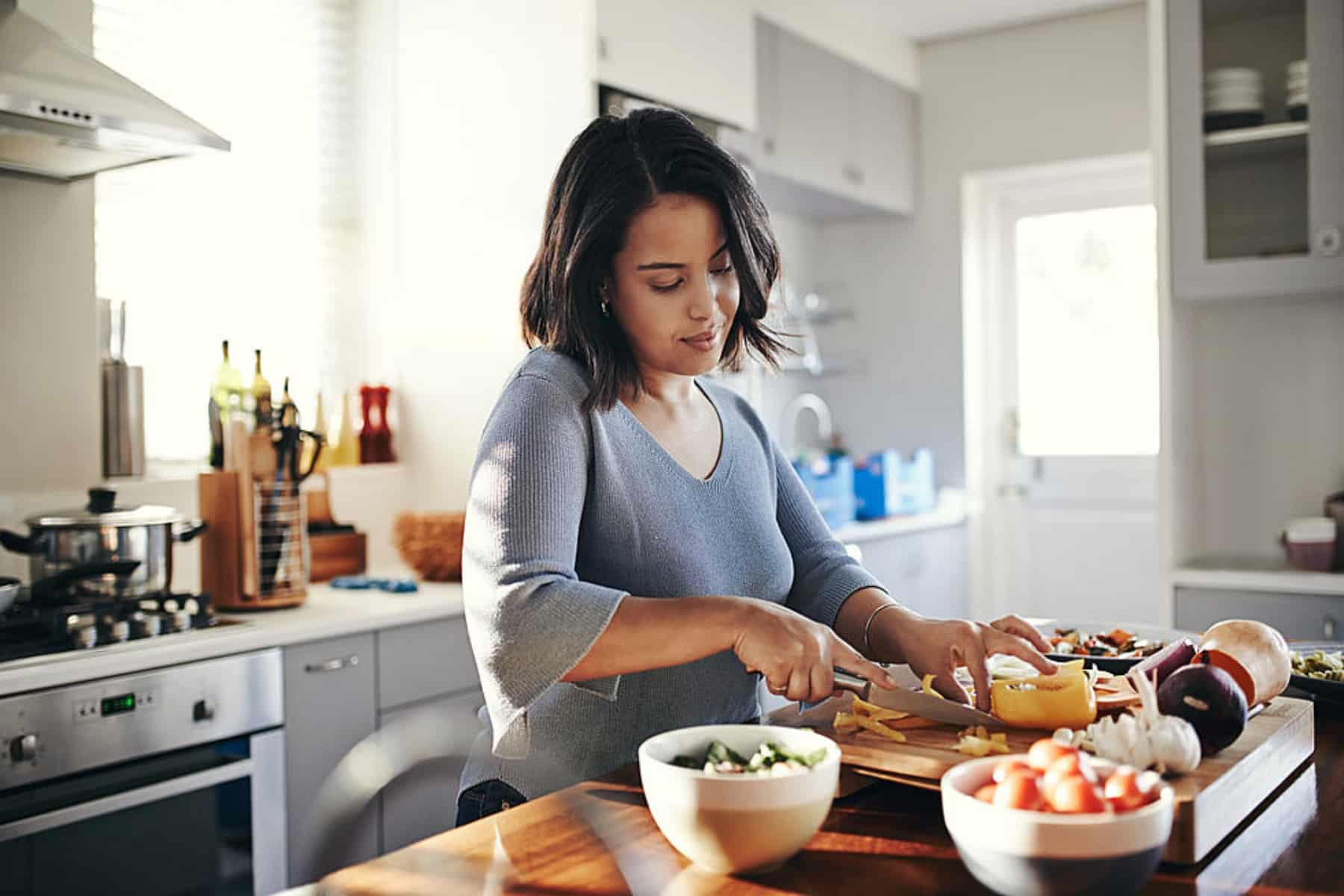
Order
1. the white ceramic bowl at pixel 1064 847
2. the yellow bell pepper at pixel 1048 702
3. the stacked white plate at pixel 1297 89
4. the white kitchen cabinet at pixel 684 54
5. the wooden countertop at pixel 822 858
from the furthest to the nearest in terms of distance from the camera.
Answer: the white kitchen cabinet at pixel 684 54
the stacked white plate at pixel 1297 89
the yellow bell pepper at pixel 1048 702
the wooden countertop at pixel 822 858
the white ceramic bowl at pixel 1064 847

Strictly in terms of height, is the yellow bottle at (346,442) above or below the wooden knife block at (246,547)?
above

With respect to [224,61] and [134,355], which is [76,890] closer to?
[134,355]

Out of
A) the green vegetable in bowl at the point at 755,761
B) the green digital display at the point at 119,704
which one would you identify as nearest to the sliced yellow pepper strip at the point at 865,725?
the green vegetable in bowl at the point at 755,761

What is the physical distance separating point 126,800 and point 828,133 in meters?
3.09

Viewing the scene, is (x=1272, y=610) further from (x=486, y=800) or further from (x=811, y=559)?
(x=486, y=800)

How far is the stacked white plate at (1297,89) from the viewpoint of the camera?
3021 mm

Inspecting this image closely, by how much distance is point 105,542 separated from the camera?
216 centimetres

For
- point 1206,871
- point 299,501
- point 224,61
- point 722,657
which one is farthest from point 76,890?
point 224,61

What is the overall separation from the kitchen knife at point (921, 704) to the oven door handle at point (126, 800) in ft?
4.19

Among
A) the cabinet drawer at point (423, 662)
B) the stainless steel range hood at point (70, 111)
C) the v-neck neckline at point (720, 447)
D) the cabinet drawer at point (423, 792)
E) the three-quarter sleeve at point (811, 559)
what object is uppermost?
the stainless steel range hood at point (70, 111)

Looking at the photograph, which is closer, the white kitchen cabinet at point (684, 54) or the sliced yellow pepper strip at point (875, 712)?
the sliced yellow pepper strip at point (875, 712)

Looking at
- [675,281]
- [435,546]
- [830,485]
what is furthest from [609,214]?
[830,485]

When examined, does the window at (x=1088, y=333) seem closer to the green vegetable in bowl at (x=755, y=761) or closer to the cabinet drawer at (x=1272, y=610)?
the cabinet drawer at (x=1272, y=610)

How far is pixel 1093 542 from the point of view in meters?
4.60
